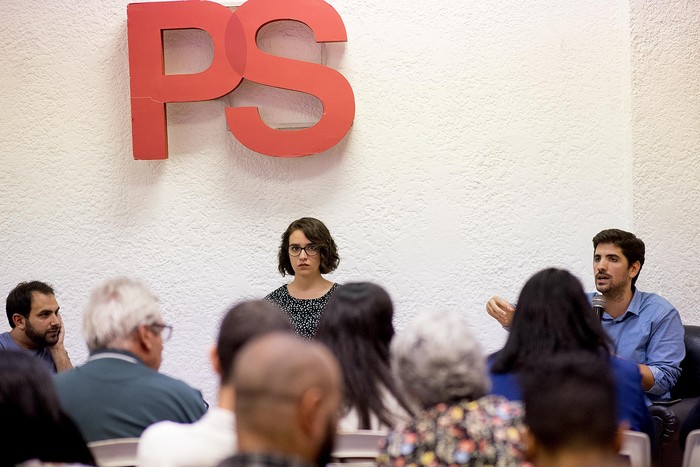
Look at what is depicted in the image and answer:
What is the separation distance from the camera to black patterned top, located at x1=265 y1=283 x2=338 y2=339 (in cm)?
421

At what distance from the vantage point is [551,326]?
261cm

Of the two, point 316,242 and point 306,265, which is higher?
point 316,242

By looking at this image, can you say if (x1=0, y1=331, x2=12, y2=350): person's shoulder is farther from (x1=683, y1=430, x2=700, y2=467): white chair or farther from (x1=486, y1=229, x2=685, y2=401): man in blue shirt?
(x1=683, y1=430, x2=700, y2=467): white chair

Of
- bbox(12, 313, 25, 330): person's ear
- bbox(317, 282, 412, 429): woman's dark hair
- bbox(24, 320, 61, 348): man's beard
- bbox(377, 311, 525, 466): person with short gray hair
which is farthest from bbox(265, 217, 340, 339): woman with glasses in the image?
bbox(377, 311, 525, 466): person with short gray hair

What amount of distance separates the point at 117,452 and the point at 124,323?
1.42 ft

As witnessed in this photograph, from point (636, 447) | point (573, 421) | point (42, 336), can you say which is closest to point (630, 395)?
point (636, 447)

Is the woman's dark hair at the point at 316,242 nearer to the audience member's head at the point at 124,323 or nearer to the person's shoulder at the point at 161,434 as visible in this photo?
the audience member's head at the point at 124,323

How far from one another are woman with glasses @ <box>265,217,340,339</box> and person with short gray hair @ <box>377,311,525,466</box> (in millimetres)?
2188

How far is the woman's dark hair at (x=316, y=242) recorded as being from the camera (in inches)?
173

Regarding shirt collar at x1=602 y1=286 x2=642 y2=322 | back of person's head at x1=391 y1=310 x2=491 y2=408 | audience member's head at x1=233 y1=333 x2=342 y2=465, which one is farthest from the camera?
shirt collar at x1=602 y1=286 x2=642 y2=322

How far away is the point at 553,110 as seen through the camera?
4559mm

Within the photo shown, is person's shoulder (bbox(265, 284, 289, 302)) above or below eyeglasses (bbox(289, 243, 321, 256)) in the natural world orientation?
below

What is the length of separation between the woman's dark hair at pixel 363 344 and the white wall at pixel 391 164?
2046mm

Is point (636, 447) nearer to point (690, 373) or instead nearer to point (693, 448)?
point (693, 448)
